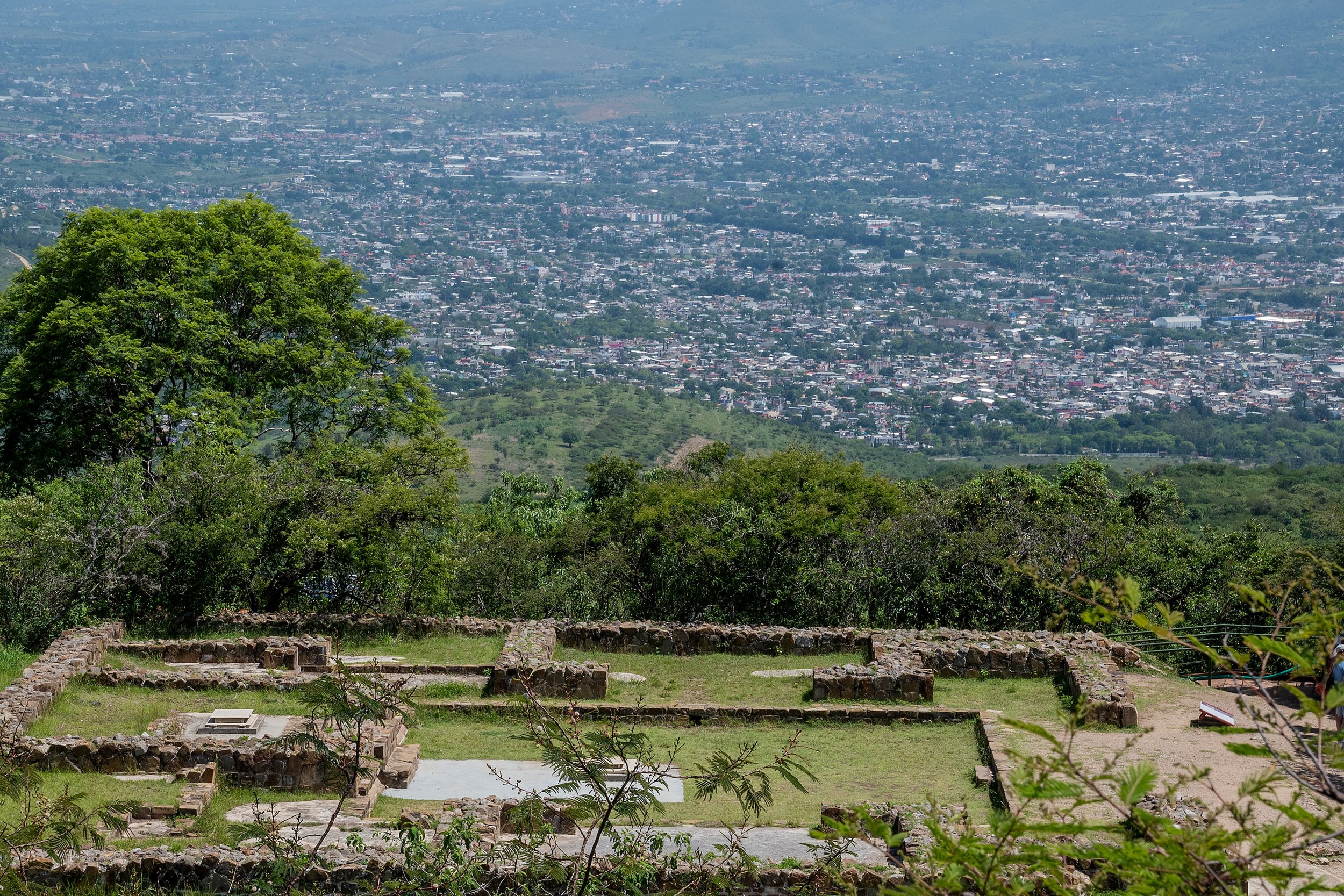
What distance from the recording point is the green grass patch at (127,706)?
656 inches

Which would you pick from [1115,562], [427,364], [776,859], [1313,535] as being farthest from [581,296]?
[776,859]

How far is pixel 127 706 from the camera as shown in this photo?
691 inches

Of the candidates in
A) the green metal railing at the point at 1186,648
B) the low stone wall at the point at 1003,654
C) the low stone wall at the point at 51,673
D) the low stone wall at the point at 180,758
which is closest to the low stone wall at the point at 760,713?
the low stone wall at the point at 1003,654

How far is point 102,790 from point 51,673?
4161mm

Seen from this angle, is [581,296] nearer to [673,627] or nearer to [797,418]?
[797,418]

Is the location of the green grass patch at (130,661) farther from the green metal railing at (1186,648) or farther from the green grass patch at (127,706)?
the green metal railing at (1186,648)

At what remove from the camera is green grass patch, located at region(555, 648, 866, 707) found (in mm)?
18969

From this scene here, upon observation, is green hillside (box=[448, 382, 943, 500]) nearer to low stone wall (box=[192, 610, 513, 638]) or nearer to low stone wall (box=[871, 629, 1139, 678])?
low stone wall (box=[192, 610, 513, 638])

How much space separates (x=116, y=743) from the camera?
49.6 ft

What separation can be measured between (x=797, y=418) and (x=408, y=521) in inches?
3450

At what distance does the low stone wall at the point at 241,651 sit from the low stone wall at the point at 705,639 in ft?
12.9

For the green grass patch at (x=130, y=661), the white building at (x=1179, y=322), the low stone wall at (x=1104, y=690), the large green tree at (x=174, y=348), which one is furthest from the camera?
the white building at (x=1179, y=322)

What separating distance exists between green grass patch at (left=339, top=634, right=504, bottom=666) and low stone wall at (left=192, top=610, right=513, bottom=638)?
0.14 m

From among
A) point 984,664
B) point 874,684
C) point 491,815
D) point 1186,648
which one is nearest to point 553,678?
point 874,684
